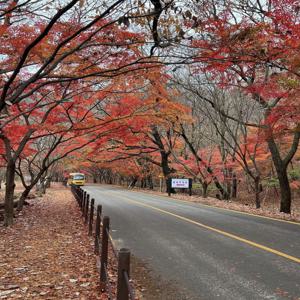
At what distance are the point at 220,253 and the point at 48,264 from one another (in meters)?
3.49

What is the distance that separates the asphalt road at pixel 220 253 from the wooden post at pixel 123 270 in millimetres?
1880

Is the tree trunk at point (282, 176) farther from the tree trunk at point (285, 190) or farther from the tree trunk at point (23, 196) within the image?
the tree trunk at point (23, 196)

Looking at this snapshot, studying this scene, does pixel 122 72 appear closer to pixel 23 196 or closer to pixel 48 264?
pixel 48 264

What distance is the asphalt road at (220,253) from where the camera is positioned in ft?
17.7

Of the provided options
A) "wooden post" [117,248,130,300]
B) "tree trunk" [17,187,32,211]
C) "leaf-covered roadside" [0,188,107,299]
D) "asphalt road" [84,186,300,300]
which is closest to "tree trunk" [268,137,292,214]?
"asphalt road" [84,186,300,300]

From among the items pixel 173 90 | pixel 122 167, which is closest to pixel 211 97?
pixel 173 90

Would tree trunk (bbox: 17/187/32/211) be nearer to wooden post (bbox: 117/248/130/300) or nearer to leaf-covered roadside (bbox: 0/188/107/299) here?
leaf-covered roadside (bbox: 0/188/107/299)

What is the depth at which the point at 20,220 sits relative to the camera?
1394cm

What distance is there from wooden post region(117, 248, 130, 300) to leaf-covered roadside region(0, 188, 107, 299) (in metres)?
1.90

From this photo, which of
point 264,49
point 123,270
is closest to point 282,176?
point 264,49

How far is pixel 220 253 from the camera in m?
7.63

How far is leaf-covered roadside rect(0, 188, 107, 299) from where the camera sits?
17.9 ft

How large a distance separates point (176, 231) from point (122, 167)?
1545 inches

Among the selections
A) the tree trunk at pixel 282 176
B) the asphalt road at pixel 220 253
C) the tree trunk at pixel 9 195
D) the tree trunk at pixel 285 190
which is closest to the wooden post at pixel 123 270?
the asphalt road at pixel 220 253
